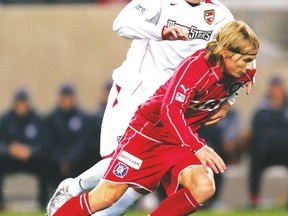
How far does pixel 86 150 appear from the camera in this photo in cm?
1433

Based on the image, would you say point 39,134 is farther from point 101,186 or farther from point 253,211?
point 101,186

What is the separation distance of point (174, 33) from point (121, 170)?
40.4 inches

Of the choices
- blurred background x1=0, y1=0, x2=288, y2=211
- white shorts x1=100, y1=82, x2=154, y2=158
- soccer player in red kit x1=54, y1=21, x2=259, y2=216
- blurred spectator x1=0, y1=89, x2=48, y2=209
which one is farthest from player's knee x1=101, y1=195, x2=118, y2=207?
blurred background x1=0, y1=0, x2=288, y2=211

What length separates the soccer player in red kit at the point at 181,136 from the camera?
8.23 metres

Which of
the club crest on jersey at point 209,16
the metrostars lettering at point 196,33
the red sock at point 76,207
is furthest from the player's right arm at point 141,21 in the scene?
Answer: the red sock at point 76,207

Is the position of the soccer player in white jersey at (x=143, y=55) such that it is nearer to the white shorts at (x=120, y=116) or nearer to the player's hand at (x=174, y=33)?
the white shorts at (x=120, y=116)

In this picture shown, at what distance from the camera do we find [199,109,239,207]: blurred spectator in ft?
47.4

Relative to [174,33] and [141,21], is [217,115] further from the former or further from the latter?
[141,21]

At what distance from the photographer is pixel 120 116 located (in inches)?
368

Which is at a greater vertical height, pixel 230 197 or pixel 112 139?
pixel 112 139

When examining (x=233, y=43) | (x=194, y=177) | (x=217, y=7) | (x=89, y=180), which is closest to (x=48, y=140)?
(x=89, y=180)

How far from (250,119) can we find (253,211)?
250cm

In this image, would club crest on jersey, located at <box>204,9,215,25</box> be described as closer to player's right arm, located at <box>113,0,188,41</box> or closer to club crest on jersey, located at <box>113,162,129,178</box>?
player's right arm, located at <box>113,0,188,41</box>

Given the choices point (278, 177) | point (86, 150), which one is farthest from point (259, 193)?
point (86, 150)
